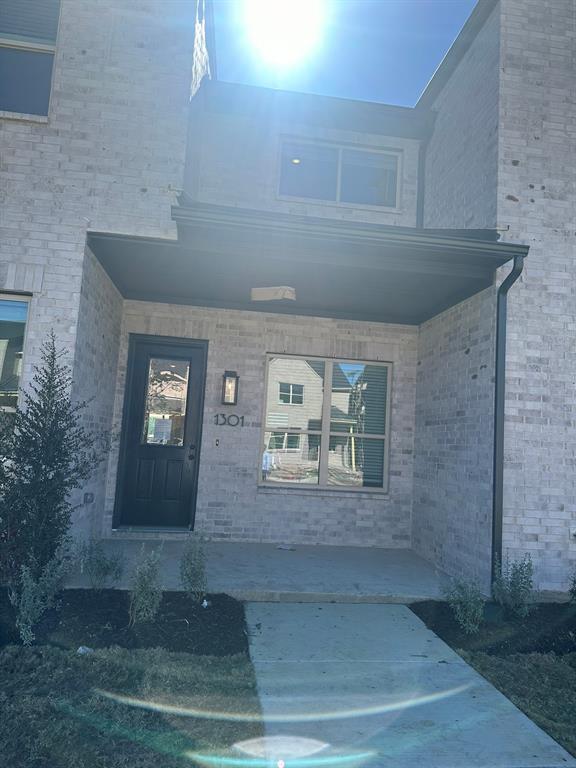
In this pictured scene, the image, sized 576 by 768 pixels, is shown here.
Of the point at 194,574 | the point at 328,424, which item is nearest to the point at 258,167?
the point at 328,424

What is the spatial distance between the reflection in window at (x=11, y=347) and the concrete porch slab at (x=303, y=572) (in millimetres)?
1829

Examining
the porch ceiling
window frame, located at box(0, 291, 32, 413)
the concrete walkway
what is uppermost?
the porch ceiling

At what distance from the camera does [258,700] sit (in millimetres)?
3012

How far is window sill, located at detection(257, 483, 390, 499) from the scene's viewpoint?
6.89 m

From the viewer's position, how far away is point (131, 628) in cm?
384

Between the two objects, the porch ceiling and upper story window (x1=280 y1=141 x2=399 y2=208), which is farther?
upper story window (x1=280 y1=141 x2=399 y2=208)

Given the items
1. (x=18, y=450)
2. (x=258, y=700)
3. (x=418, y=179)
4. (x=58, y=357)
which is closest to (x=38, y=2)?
(x=58, y=357)

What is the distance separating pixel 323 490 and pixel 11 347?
13.5 ft

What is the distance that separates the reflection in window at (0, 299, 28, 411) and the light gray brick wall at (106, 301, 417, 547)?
1.75m

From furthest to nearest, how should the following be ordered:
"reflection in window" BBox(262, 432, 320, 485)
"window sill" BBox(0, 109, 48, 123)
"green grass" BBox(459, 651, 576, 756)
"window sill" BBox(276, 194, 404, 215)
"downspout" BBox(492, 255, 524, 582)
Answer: "window sill" BBox(276, 194, 404, 215), "reflection in window" BBox(262, 432, 320, 485), "window sill" BBox(0, 109, 48, 123), "downspout" BBox(492, 255, 524, 582), "green grass" BBox(459, 651, 576, 756)

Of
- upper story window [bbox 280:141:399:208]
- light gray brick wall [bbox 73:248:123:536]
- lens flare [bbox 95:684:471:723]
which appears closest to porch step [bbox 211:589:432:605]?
lens flare [bbox 95:684:471:723]

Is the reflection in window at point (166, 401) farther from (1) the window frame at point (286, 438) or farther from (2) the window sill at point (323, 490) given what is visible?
(2) the window sill at point (323, 490)

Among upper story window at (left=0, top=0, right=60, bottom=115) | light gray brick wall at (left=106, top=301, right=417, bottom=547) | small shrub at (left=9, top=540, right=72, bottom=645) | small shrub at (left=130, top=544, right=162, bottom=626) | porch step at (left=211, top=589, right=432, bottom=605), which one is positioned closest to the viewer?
small shrub at (left=9, top=540, right=72, bottom=645)

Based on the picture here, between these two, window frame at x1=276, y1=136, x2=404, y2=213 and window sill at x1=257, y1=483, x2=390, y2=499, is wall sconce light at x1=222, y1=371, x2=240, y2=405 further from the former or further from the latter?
window frame at x1=276, y1=136, x2=404, y2=213
